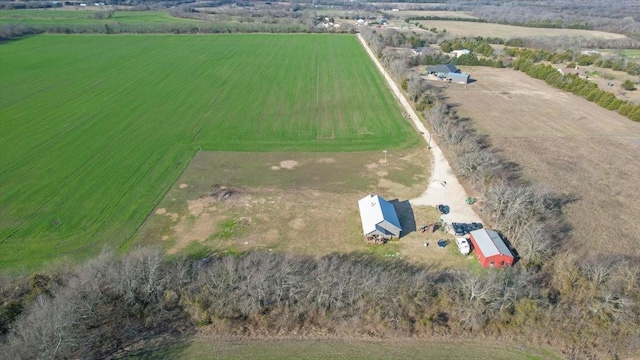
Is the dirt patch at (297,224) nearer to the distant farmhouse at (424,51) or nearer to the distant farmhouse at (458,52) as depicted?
the distant farmhouse at (424,51)

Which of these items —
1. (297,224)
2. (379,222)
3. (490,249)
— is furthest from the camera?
(297,224)

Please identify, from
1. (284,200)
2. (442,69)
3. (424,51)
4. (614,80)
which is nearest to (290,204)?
(284,200)

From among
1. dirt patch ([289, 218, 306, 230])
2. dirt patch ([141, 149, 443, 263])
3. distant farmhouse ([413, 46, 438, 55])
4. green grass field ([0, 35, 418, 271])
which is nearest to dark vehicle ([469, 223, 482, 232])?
dirt patch ([141, 149, 443, 263])

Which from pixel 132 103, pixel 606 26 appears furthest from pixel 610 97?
pixel 606 26

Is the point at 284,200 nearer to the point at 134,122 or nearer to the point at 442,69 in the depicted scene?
the point at 134,122

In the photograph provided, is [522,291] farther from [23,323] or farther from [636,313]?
[23,323]

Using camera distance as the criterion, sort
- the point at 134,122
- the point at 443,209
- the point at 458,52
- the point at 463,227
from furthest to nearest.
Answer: the point at 458,52 < the point at 134,122 < the point at 443,209 < the point at 463,227
